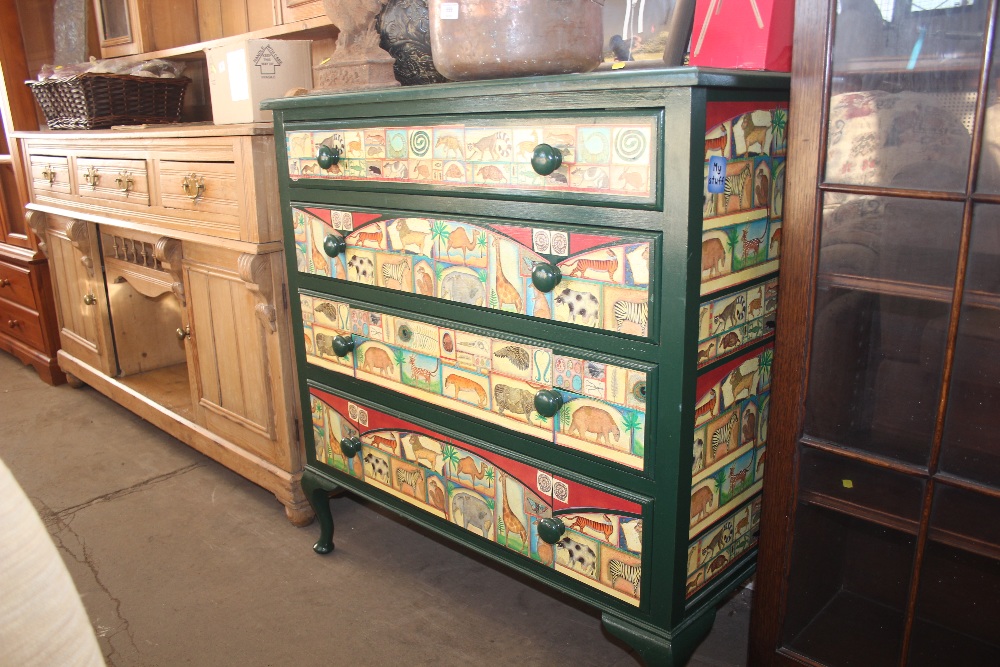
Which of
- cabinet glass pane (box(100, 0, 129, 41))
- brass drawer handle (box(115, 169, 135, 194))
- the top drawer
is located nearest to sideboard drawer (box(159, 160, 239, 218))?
brass drawer handle (box(115, 169, 135, 194))

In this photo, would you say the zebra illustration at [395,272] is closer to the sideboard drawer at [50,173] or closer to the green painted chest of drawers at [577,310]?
the green painted chest of drawers at [577,310]

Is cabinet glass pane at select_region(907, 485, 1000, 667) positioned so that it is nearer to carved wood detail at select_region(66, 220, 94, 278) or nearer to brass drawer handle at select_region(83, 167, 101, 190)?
brass drawer handle at select_region(83, 167, 101, 190)

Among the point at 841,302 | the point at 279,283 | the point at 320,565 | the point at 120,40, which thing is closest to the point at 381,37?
the point at 279,283

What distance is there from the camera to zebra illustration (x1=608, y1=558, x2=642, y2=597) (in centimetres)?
128

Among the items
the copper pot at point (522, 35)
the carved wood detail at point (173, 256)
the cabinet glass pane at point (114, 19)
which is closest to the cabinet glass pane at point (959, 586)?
the copper pot at point (522, 35)

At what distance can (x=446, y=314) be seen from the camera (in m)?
1.48

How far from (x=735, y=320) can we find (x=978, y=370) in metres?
0.35

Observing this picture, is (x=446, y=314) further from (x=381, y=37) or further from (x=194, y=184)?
(x=194, y=184)

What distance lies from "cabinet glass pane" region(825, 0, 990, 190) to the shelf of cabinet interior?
1.52 meters

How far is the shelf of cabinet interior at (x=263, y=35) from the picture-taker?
226 cm

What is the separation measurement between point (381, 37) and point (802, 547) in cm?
141

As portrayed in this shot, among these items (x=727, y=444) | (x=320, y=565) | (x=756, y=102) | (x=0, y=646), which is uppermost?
(x=756, y=102)

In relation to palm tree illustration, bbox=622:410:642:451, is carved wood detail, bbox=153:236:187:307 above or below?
above

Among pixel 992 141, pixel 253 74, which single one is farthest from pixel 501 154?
pixel 253 74
